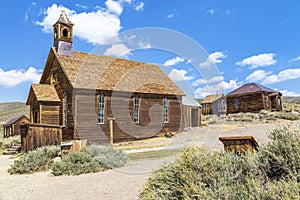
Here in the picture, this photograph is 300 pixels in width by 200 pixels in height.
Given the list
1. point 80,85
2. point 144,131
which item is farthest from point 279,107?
point 80,85

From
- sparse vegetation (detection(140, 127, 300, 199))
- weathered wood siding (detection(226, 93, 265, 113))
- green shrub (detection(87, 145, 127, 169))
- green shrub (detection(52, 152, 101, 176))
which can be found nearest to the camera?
sparse vegetation (detection(140, 127, 300, 199))

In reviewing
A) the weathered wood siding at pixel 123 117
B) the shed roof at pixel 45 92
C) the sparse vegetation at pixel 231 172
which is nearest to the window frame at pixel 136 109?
the weathered wood siding at pixel 123 117

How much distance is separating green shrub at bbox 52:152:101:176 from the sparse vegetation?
5.25m

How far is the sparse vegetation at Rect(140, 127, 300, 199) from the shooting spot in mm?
3392

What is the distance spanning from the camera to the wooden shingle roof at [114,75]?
18.2 m

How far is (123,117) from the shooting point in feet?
64.5

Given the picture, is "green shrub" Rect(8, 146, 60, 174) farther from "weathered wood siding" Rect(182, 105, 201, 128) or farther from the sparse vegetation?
"weathered wood siding" Rect(182, 105, 201, 128)

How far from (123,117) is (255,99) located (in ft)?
67.9

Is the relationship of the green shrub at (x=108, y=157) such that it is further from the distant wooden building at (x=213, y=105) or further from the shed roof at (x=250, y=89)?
the distant wooden building at (x=213, y=105)

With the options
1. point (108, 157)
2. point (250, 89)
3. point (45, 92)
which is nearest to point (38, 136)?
point (45, 92)

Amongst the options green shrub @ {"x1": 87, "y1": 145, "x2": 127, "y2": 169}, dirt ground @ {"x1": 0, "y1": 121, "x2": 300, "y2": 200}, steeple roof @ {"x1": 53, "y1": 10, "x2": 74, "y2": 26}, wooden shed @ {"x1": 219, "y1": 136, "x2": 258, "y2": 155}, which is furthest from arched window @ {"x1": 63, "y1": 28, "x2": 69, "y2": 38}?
wooden shed @ {"x1": 219, "y1": 136, "x2": 258, "y2": 155}

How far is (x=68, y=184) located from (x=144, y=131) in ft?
45.7

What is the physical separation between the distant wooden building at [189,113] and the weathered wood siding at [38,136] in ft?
43.2

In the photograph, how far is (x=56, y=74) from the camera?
19719 mm
